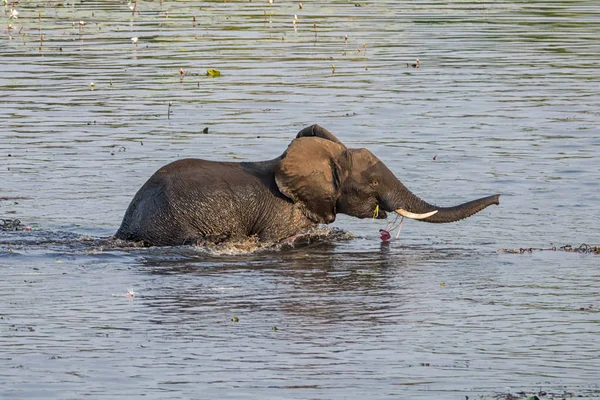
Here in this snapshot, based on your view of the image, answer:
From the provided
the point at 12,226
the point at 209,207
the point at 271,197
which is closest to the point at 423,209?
the point at 271,197

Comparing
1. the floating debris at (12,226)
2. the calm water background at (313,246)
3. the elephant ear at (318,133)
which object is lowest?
the floating debris at (12,226)

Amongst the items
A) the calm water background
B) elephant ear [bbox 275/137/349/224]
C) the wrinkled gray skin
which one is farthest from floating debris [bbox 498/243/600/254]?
elephant ear [bbox 275/137/349/224]

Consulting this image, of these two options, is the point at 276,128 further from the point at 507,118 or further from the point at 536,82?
the point at 536,82

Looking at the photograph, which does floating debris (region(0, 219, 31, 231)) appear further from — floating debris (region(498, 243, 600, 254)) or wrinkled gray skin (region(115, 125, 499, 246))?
floating debris (region(498, 243, 600, 254))

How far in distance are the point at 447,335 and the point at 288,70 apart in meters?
16.4

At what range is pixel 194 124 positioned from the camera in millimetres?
19812

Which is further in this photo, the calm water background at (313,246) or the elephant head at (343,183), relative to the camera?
the elephant head at (343,183)

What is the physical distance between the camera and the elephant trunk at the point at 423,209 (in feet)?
43.2

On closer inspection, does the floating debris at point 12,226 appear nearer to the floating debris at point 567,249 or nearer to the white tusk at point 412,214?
the white tusk at point 412,214

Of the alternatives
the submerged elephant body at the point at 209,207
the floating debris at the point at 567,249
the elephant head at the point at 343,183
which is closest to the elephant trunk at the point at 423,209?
the elephant head at the point at 343,183

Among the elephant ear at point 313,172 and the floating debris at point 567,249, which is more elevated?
the elephant ear at point 313,172

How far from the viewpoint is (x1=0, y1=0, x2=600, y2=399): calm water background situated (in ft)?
29.1

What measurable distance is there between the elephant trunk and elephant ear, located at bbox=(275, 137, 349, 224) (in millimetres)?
504

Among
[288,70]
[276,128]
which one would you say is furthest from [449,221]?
[288,70]
